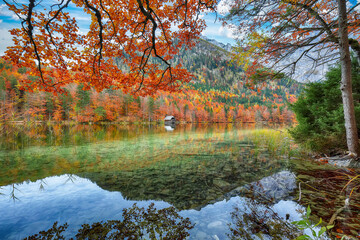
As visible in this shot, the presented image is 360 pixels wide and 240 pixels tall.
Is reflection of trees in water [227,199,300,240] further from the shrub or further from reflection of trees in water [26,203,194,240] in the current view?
the shrub

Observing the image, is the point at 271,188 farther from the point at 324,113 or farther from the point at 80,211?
the point at 324,113

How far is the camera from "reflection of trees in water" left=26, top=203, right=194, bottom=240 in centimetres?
241

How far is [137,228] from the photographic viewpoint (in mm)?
2578

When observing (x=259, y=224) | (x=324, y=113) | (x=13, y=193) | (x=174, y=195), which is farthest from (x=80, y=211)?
(x=324, y=113)

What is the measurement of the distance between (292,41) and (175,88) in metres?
6.65

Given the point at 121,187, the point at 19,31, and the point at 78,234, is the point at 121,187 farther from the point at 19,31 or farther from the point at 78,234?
the point at 19,31

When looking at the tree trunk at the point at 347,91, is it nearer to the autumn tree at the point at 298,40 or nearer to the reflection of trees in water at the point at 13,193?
the autumn tree at the point at 298,40

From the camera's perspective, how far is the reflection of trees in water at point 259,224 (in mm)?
2295

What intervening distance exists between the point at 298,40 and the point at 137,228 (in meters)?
8.20

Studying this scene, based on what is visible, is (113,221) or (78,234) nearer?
(78,234)

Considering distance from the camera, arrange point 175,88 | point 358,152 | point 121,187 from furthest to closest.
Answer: point 175,88, point 358,152, point 121,187

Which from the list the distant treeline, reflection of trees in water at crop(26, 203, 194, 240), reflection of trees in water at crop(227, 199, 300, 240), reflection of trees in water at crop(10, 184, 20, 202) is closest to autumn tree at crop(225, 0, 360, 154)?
the distant treeline

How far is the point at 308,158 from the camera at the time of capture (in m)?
6.80

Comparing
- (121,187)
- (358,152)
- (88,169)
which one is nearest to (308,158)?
(358,152)
